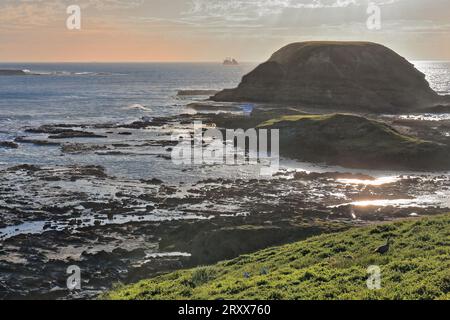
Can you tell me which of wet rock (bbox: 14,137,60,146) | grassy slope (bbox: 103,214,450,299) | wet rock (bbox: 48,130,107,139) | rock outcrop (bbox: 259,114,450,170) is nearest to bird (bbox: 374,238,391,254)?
grassy slope (bbox: 103,214,450,299)

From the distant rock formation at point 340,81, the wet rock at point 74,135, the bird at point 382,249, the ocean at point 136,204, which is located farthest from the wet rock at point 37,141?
the distant rock formation at point 340,81

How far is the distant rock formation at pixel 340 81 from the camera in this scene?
121 metres

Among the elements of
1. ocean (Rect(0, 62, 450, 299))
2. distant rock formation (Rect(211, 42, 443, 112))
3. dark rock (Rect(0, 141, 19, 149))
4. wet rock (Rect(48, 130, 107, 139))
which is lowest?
ocean (Rect(0, 62, 450, 299))

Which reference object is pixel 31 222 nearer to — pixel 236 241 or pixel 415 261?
pixel 236 241

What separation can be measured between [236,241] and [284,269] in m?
8.30

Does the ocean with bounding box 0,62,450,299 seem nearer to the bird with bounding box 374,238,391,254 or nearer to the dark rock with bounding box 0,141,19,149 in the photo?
the dark rock with bounding box 0,141,19,149

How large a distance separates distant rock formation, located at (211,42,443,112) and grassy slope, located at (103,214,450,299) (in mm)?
94892

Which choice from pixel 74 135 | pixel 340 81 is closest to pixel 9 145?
pixel 74 135

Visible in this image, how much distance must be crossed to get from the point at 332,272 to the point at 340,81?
111818 millimetres

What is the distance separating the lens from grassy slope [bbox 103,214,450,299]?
16953mm

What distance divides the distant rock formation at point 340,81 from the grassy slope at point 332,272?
311ft

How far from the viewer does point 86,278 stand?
86.9 feet

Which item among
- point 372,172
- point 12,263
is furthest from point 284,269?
point 372,172
